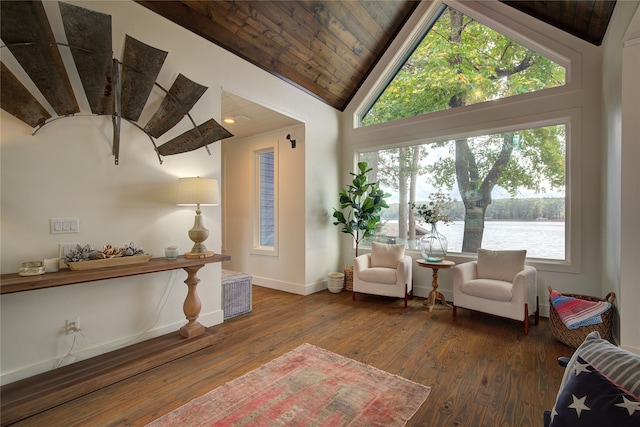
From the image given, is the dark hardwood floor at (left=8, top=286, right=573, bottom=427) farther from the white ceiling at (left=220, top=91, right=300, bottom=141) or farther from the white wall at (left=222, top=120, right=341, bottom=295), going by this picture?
the white ceiling at (left=220, top=91, right=300, bottom=141)

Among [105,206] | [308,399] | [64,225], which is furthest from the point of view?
[105,206]

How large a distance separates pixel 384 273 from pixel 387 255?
1.31ft

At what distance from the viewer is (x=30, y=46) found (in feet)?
6.44

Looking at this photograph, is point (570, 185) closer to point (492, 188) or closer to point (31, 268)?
point (492, 188)

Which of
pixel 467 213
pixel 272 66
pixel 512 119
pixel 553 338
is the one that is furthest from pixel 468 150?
pixel 272 66

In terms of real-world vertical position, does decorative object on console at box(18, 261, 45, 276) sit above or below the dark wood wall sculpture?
below

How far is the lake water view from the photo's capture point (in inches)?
141

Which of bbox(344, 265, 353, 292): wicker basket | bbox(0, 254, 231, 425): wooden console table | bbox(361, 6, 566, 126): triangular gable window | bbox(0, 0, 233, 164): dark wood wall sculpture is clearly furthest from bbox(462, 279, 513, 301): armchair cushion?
bbox(0, 0, 233, 164): dark wood wall sculpture

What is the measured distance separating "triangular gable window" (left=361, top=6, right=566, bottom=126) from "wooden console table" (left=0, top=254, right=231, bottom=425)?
3861 millimetres

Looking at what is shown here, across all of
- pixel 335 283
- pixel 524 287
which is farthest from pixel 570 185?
pixel 335 283

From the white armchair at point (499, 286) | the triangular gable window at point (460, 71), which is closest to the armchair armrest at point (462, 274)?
the white armchair at point (499, 286)

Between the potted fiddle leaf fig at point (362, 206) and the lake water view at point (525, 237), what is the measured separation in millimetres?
1163

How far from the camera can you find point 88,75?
2.25 m

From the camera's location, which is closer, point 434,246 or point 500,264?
point 500,264
